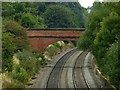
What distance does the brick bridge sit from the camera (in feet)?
158

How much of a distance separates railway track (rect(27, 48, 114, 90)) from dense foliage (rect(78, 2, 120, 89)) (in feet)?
7.05

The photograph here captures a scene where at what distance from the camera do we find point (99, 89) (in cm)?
2353

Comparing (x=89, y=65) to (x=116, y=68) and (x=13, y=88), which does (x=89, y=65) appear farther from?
(x=116, y=68)

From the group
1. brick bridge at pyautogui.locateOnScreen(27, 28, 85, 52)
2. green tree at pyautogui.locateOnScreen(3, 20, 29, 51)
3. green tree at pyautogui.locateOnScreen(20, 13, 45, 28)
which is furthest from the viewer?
green tree at pyautogui.locateOnScreen(20, 13, 45, 28)

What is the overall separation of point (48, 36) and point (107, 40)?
90.2ft

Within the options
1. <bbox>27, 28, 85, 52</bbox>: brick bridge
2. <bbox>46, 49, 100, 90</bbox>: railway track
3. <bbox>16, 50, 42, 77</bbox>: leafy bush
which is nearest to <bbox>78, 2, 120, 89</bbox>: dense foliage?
<bbox>46, 49, 100, 90</bbox>: railway track

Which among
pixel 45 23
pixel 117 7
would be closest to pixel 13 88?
pixel 117 7

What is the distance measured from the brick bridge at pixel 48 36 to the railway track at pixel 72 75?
7.95 meters

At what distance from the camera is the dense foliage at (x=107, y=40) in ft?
58.4

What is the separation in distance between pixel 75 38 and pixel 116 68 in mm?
32196

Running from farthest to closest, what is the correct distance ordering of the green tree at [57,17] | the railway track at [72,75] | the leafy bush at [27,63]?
the green tree at [57,17] < the leafy bush at [27,63] < the railway track at [72,75]

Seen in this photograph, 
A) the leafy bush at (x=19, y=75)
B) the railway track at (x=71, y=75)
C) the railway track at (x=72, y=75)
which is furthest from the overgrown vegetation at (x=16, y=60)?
the railway track at (x=71, y=75)

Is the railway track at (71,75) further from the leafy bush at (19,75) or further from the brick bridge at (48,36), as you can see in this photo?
the brick bridge at (48,36)

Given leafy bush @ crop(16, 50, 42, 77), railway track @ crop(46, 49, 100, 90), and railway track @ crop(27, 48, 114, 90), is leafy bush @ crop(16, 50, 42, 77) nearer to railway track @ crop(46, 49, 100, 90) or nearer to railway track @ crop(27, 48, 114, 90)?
railway track @ crop(27, 48, 114, 90)
